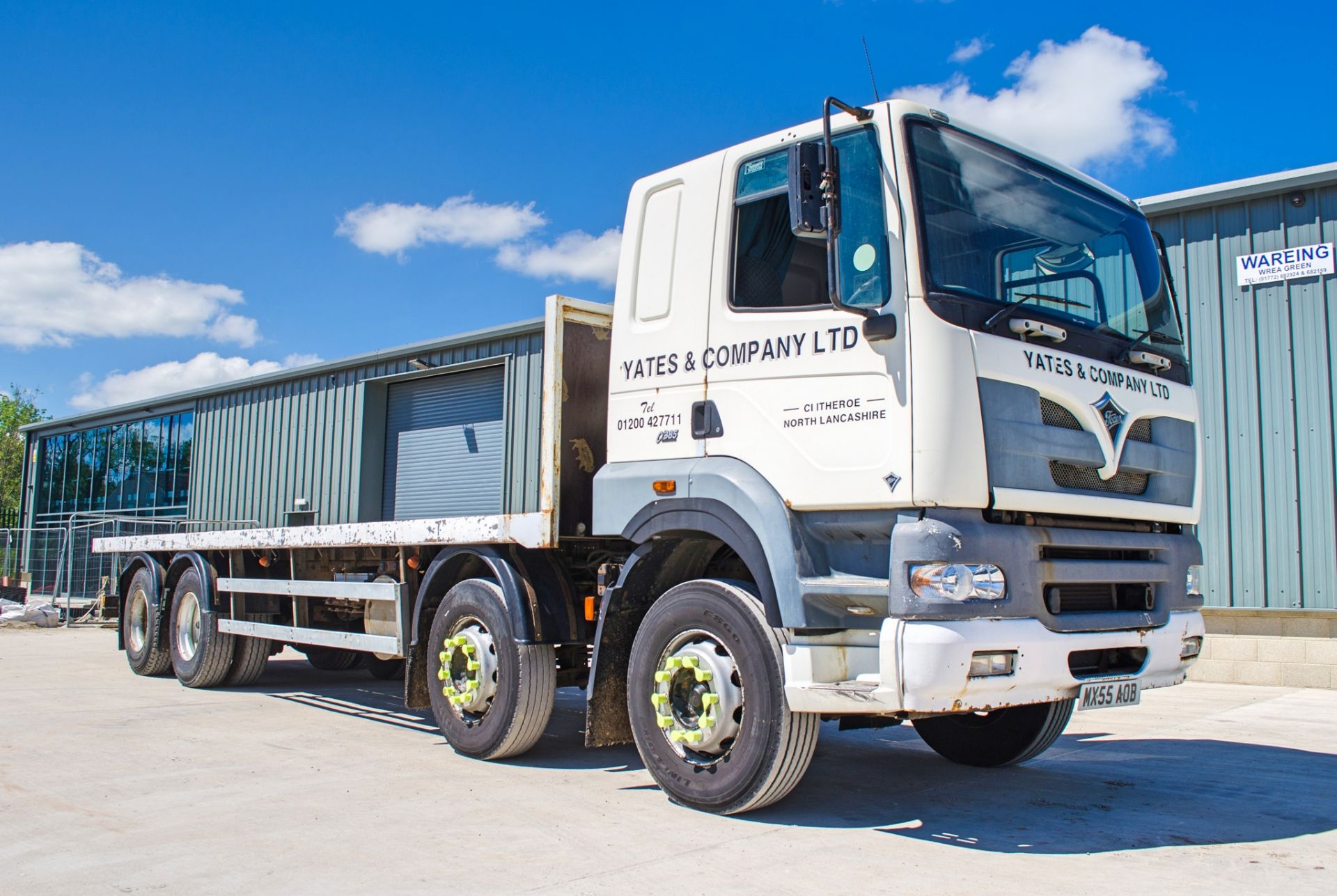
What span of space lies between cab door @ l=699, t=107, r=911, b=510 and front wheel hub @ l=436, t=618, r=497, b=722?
203 centimetres

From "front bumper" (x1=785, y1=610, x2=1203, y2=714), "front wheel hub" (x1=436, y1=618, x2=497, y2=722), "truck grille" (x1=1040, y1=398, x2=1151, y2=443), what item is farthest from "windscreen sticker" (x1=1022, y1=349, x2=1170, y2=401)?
"front wheel hub" (x1=436, y1=618, x2=497, y2=722)

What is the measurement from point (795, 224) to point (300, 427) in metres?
17.9

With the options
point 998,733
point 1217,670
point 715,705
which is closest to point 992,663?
point 715,705

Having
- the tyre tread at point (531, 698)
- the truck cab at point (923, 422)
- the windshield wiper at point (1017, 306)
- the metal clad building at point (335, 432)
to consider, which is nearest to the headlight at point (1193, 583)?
the truck cab at point (923, 422)

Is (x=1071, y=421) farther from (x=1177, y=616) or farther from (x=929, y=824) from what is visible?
(x=929, y=824)

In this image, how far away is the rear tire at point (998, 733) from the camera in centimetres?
602

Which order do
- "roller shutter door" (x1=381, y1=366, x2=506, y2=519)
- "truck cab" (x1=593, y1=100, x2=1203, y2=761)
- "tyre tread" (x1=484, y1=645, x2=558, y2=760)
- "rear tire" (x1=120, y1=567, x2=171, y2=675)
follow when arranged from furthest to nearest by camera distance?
"roller shutter door" (x1=381, y1=366, x2=506, y2=519)
"rear tire" (x1=120, y1=567, x2=171, y2=675)
"tyre tread" (x1=484, y1=645, x2=558, y2=760)
"truck cab" (x1=593, y1=100, x2=1203, y2=761)

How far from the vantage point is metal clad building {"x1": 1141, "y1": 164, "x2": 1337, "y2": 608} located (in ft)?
35.0

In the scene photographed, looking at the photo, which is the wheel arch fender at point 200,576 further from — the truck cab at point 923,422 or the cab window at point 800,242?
the cab window at point 800,242

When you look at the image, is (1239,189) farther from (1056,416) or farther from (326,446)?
(326,446)

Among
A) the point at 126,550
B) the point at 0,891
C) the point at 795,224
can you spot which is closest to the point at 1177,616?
the point at 795,224

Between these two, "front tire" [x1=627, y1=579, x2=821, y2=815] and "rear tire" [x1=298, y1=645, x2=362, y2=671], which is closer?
"front tire" [x1=627, y1=579, x2=821, y2=815]

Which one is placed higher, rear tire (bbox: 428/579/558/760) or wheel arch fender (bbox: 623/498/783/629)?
wheel arch fender (bbox: 623/498/783/629)

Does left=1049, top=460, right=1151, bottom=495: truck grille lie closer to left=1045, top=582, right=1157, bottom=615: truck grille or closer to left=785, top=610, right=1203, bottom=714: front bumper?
left=1045, top=582, right=1157, bottom=615: truck grille
